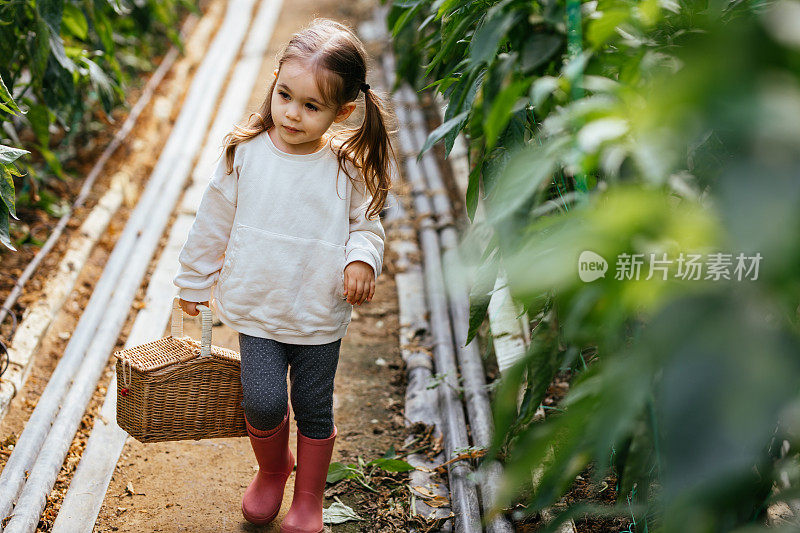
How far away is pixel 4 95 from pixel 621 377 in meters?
1.52

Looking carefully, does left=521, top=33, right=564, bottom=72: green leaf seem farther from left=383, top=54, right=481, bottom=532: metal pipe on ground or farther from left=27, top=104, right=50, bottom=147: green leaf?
left=27, top=104, right=50, bottom=147: green leaf

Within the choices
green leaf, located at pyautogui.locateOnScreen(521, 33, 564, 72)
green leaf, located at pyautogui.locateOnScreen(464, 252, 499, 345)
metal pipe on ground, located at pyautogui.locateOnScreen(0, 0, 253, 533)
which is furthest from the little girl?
green leaf, located at pyautogui.locateOnScreen(521, 33, 564, 72)

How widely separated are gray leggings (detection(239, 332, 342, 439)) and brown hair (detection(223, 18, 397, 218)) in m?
0.35

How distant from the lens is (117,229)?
325cm

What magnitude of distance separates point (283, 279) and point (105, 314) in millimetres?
1179

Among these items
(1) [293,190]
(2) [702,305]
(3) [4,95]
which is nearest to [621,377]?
(2) [702,305]

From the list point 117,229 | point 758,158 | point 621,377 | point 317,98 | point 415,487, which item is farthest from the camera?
point 117,229

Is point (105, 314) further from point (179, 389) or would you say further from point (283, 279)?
point (283, 279)

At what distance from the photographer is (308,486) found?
72.3 inches

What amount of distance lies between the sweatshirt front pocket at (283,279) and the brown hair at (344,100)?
0.15 m

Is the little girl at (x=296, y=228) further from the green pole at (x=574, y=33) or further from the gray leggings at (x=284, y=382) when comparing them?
the green pole at (x=574, y=33)

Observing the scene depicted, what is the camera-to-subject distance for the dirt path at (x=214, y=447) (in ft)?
6.24

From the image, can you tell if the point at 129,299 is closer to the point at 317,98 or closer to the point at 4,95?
the point at 4,95

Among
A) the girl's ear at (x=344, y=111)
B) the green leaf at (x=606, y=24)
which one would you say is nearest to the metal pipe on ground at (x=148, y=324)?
the girl's ear at (x=344, y=111)
